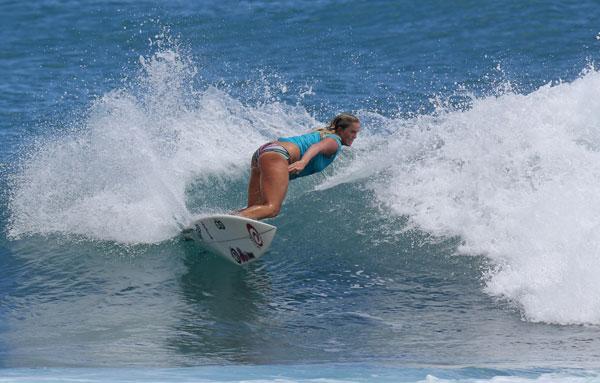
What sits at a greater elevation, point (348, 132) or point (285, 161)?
point (348, 132)

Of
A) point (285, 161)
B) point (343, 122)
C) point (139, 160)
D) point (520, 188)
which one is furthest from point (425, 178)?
point (139, 160)

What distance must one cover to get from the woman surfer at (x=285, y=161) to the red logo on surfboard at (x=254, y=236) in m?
0.23

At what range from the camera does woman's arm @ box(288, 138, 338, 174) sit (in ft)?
28.2

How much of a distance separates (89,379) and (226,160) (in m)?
6.01

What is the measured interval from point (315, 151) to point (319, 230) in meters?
1.13

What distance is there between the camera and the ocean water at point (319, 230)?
653 cm

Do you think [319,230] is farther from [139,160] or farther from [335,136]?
[139,160]

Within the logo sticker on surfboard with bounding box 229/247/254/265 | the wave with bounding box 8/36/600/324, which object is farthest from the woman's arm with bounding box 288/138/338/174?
the wave with bounding box 8/36/600/324

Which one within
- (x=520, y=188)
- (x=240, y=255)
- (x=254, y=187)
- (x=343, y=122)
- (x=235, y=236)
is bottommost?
(x=240, y=255)

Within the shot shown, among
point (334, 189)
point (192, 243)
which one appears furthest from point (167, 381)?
point (334, 189)

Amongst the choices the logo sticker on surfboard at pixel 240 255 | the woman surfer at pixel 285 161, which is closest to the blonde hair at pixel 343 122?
the woman surfer at pixel 285 161

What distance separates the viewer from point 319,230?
9602mm

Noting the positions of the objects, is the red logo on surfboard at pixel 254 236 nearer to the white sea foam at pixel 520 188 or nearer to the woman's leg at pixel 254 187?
the woman's leg at pixel 254 187

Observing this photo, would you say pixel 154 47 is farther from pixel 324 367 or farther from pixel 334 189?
pixel 324 367
